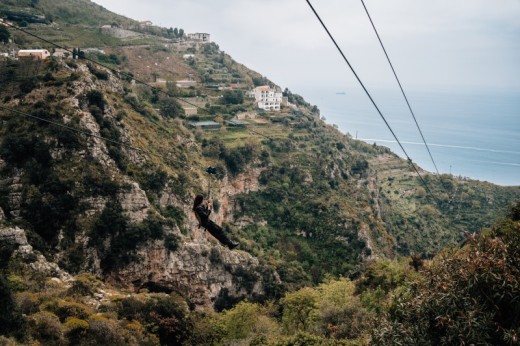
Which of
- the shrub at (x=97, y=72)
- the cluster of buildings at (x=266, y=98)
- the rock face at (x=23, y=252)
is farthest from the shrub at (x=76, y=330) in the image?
the cluster of buildings at (x=266, y=98)

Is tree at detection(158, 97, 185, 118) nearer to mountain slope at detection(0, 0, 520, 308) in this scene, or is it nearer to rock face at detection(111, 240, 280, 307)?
mountain slope at detection(0, 0, 520, 308)

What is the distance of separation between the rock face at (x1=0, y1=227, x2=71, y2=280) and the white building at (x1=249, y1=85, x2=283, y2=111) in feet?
162

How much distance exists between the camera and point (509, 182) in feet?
354

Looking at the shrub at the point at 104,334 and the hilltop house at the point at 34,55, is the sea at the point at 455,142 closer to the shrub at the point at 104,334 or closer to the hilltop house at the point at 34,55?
the hilltop house at the point at 34,55

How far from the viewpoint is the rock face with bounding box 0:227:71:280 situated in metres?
19.8

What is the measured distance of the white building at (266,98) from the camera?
221 feet

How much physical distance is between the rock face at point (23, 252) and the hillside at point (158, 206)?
0.06 m

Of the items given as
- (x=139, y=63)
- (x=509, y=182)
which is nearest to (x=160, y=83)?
(x=139, y=63)

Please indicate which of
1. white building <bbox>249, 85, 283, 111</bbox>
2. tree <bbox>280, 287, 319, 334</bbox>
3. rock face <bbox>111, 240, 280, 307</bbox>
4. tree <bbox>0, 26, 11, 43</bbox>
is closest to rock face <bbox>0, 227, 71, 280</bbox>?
rock face <bbox>111, 240, 280, 307</bbox>

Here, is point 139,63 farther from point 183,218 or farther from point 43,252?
point 43,252

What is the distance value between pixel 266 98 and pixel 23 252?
5225 centimetres

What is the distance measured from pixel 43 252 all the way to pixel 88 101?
504 inches

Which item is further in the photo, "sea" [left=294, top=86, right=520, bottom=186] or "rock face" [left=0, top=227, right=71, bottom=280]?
"sea" [left=294, top=86, right=520, bottom=186]

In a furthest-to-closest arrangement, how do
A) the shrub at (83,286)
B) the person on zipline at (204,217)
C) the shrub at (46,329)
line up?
the shrub at (83,286), the shrub at (46,329), the person on zipline at (204,217)
